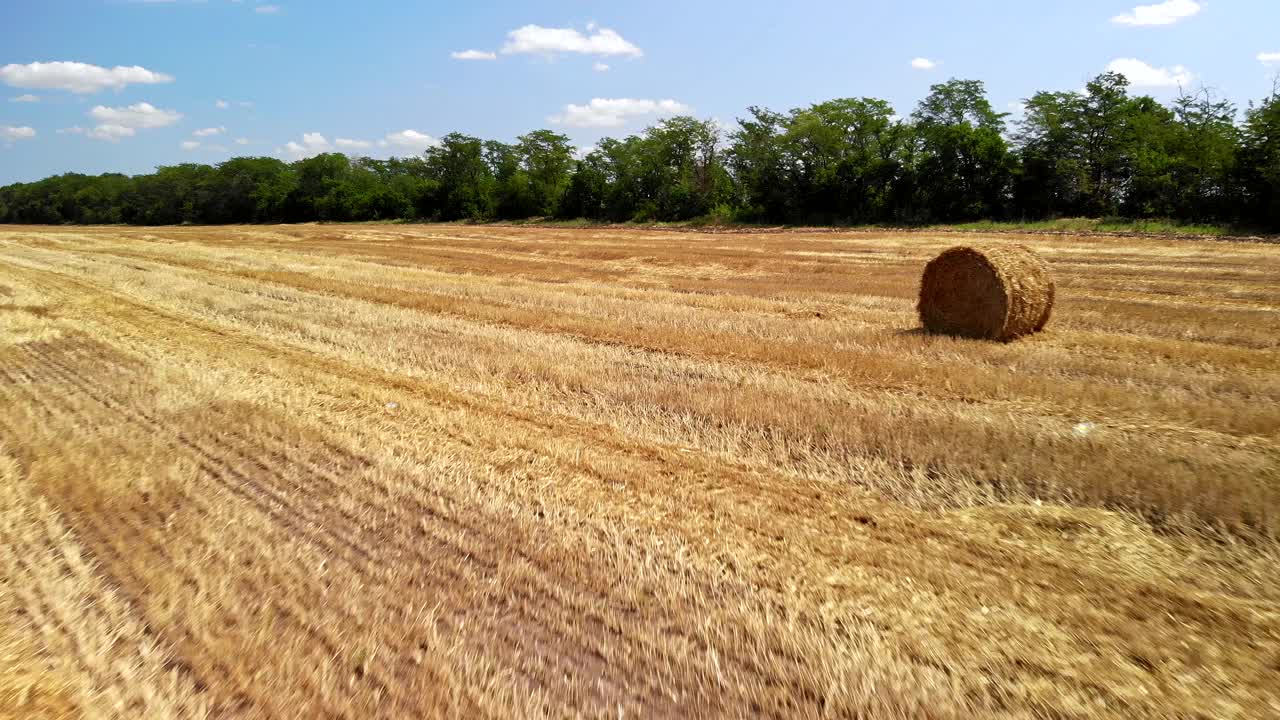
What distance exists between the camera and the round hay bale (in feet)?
32.7

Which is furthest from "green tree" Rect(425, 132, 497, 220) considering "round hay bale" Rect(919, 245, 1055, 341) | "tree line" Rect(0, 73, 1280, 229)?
"round hay bale" Rect(919, 245, 1055, 341)

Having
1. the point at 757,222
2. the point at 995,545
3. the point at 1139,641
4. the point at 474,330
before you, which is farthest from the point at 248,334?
the point at 757,222

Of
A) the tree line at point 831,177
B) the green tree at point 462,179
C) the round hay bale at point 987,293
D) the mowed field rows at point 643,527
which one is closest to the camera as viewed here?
the mowed field rows at point 643,527

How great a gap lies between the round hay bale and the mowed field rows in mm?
481

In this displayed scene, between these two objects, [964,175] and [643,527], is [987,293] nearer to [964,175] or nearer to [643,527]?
[643,527]

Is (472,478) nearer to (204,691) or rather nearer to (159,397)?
(204,691)

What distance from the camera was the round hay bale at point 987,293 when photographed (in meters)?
9.97

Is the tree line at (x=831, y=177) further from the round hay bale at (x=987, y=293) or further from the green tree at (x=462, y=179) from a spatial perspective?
the round hay bale at (x=987, y=293)

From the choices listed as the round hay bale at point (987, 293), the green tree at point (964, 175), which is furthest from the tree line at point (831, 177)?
the round hay bale at point (987, 293)

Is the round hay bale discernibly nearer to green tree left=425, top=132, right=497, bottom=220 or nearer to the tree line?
the tree line

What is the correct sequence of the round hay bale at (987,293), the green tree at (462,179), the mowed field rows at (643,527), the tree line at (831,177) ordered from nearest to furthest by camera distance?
the mowed field rows at (643,527), the round hay bale at (987,293), the tree line at (831,177), the green tree at (462,179)

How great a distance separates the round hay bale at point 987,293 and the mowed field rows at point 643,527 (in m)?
0.48

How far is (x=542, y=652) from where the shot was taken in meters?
3.30

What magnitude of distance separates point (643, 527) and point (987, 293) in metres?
7.47
